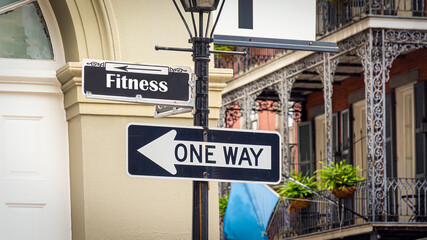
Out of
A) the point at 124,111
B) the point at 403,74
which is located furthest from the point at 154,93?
the point at 403,74

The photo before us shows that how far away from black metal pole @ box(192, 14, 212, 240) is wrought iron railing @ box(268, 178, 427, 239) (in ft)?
36.1

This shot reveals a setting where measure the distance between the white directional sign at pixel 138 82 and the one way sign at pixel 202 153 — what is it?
1.05ft

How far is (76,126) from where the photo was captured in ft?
22.6

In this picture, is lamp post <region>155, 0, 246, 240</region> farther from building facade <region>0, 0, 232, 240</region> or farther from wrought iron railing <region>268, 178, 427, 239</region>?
wrought iron railing <region>268, 178, 427, 239</region>

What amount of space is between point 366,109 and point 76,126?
10511 mm

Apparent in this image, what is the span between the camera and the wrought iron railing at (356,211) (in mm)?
16484

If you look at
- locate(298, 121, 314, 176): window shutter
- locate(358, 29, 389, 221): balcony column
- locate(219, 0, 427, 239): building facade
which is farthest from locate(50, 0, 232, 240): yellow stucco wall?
locate(298, 121, 314, 176): window shutter

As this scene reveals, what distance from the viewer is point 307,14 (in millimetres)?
7250

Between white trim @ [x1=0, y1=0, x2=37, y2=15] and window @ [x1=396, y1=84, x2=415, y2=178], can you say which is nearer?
white trim @ [x1=0, y1=0, x2=37, y2=15]

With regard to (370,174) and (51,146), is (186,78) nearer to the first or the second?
(51,146)

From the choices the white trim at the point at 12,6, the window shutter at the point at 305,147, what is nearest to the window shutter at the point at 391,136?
the window shutter at the point at 305,147

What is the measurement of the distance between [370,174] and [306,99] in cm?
722

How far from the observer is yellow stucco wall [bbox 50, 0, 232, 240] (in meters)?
6.77

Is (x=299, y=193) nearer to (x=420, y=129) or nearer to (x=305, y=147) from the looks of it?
(x=420, y=129)
